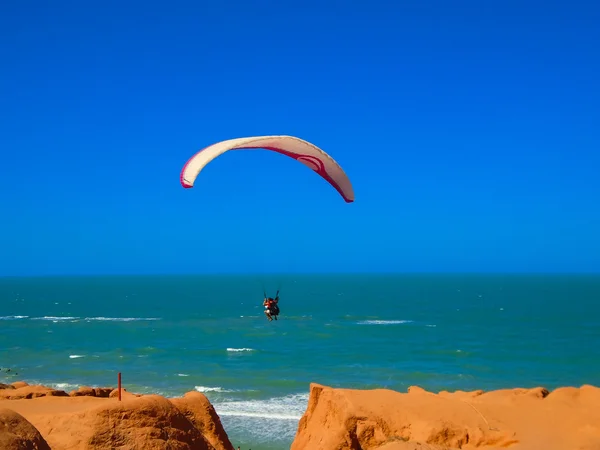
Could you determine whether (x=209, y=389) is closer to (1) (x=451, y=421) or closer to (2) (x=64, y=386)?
(2) (x=64, y=386)

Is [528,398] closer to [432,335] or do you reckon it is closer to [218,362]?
[218,362]

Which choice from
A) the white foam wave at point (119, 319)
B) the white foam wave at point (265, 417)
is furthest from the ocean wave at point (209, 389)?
the white foam wave at point (119, 319)

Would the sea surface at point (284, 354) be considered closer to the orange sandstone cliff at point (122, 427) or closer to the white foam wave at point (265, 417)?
the white foam wave at point (265, 417)

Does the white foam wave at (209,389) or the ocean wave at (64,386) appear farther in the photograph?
the white foam wave at (209,389)

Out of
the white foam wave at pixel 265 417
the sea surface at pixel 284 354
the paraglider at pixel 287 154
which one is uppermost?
the paraglider at pixel 287 154

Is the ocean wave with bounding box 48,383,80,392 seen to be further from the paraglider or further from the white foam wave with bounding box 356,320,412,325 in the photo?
the white foam wave with bounding box 356,320,412,325
